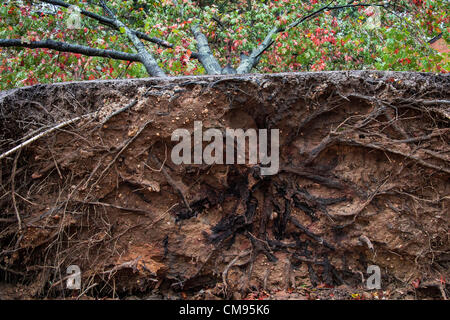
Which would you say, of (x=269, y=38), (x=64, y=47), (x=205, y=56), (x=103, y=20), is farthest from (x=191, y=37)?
(x=64, y=47)

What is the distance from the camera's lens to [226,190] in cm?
393

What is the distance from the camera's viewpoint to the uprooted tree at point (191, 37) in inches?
272

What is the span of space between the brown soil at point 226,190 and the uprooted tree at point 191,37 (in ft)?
9.96

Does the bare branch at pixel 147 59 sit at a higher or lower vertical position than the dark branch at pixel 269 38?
lower

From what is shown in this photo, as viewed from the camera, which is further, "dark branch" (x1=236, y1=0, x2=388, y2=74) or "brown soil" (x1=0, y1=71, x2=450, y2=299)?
"dark branch" (x1=236, y1=0, x2=388, y2=74)

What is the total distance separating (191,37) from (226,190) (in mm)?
4506

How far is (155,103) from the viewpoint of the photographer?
364cm

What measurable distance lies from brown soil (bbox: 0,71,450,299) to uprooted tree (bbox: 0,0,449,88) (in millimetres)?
3036

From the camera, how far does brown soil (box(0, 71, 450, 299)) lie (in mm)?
3619

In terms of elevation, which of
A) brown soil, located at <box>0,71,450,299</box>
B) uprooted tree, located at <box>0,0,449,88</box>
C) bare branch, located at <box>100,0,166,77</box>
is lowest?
brown soil, located at <box>0,71,450,299</box>

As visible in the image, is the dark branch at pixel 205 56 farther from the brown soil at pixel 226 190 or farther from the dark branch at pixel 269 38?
the brown soil at pixel 226 190

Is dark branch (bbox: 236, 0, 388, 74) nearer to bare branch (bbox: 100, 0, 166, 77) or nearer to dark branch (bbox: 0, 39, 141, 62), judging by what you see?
bare branch (bbox: 100, 0, 166, 77)

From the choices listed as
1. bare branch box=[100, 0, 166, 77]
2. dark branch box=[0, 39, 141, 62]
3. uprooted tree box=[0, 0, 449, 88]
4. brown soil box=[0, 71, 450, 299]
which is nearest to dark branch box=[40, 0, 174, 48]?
uprooted tree box=[0, 0, 449, 88]

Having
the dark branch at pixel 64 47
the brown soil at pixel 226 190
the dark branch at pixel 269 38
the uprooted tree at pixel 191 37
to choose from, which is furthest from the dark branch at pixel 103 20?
the brown soil at pixel 226 190
